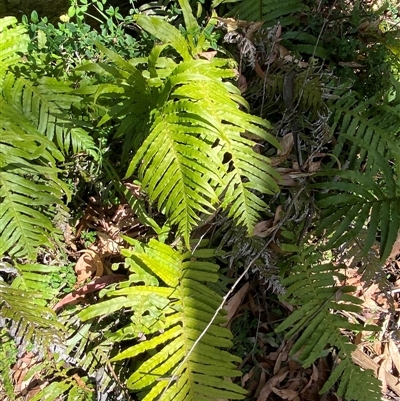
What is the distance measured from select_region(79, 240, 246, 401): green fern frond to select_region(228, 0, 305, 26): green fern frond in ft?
4.36

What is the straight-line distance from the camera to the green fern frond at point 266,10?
2.83 m

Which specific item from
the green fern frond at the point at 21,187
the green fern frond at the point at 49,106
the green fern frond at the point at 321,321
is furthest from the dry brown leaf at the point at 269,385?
the green fern frond at the point at 49,106

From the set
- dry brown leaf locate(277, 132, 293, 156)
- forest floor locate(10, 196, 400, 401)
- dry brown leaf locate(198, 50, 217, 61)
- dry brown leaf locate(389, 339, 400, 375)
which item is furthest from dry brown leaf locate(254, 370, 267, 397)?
dry brown leaf locate(198, 50, 217, 61)

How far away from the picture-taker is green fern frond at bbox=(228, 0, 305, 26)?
2.83 meters

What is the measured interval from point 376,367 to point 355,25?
192 cm

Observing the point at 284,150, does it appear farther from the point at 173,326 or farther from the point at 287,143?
A: the point at 173,326

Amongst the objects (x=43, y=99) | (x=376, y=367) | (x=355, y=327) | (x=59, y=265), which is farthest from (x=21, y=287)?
(x=376, y=367)

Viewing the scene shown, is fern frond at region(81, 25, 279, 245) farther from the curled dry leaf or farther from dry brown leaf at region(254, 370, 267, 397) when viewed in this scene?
dry brown leaf at region(254, 370, 267, 397)

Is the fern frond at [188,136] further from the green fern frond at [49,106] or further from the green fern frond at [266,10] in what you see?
the green fern frond at [266,10]

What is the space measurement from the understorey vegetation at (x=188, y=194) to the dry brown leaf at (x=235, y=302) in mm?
11

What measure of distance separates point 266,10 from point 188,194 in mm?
1255

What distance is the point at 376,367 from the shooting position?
276 centimetres

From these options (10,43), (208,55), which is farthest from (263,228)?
(10,43)

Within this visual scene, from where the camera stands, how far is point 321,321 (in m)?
2.52
